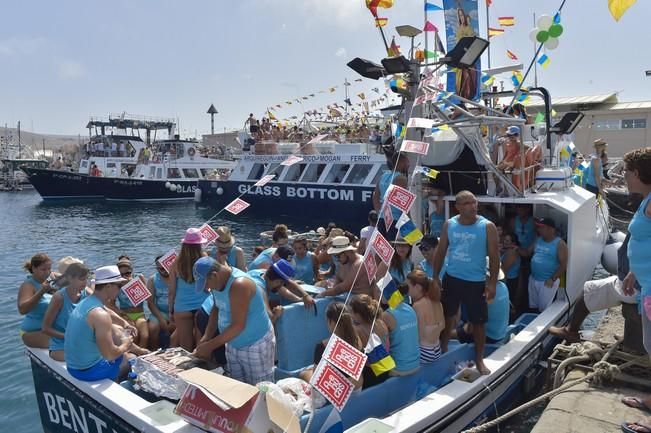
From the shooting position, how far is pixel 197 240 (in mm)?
4508

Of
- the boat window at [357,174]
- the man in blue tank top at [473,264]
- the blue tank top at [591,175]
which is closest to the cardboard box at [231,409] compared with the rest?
the man in blue tank top at [473,264]

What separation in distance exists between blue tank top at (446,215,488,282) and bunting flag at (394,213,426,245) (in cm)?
38

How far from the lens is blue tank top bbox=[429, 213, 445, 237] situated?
281 inches

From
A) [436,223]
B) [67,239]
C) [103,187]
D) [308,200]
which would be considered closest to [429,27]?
[436,223]

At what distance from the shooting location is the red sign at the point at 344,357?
10.5ft

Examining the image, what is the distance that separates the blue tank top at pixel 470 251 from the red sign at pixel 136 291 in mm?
3180

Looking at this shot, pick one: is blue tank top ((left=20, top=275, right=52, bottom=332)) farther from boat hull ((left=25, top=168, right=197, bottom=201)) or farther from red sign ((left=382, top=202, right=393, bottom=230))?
boat hull ((left=25, top=168, right=197, bottom=201))

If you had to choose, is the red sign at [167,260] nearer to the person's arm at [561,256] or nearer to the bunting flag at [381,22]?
the bunting flag at [381,22]

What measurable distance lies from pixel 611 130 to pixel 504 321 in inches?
1161

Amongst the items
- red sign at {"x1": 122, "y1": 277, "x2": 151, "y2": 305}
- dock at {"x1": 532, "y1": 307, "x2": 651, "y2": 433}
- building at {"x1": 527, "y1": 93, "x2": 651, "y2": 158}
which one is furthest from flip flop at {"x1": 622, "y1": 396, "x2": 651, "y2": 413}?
building at {"x1": 527, "y1": 93, "x2": 651, "y2": 158}

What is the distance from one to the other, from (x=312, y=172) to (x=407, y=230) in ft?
57.4

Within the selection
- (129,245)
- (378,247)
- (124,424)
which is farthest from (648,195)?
(129,245)

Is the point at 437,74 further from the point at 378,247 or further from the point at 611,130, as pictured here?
the point at 611,130

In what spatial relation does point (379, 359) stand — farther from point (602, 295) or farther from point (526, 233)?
point (526, 233)
